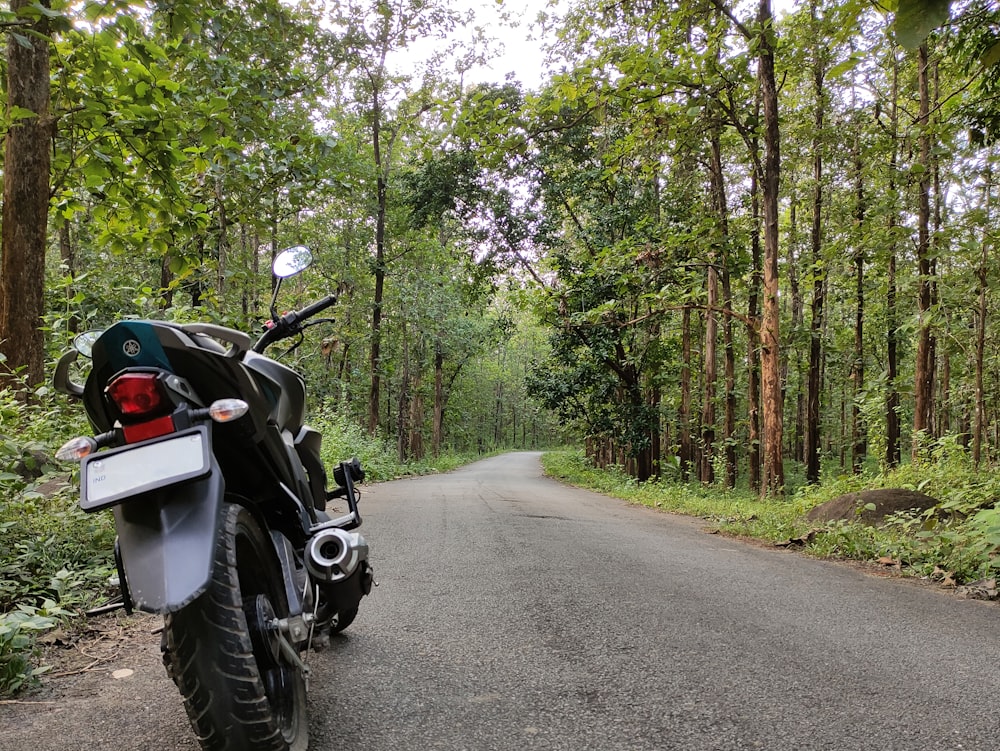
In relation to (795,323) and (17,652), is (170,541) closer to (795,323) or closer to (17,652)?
(17,652)

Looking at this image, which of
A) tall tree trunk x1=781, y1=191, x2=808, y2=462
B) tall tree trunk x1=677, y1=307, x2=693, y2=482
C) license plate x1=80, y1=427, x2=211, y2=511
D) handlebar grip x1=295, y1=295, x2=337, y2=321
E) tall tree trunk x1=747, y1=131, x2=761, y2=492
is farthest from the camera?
tall tree trunk x1=677, y1=307, x2=693, y2=482

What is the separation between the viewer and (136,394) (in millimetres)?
1704

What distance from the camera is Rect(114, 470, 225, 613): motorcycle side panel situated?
1.50 meters

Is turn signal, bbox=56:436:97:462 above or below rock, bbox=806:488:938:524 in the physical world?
above

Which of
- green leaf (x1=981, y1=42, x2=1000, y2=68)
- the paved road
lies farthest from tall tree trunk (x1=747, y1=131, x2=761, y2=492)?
green leaf (x1=981, y1=42, x2=1000, y2=68)

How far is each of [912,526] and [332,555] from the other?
256 inches

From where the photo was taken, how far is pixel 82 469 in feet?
5.38

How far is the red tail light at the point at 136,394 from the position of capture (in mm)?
1702

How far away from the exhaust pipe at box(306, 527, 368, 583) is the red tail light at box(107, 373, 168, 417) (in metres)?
0.78

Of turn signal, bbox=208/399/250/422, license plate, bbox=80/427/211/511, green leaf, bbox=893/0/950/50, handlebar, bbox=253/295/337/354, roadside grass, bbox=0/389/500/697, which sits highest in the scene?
green leaf, bbox=893/0/950/50

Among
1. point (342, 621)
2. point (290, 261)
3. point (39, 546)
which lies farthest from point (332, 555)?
point (39, 546)

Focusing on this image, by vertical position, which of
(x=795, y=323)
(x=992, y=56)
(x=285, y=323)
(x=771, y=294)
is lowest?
(x=285, y=323)

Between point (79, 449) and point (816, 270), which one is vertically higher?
point (816, 270)

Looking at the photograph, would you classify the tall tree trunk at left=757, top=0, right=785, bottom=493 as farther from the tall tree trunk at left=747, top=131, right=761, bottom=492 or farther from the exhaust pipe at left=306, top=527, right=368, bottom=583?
the exhaust pipe at left=306, top=527, right=368, bottom=583
